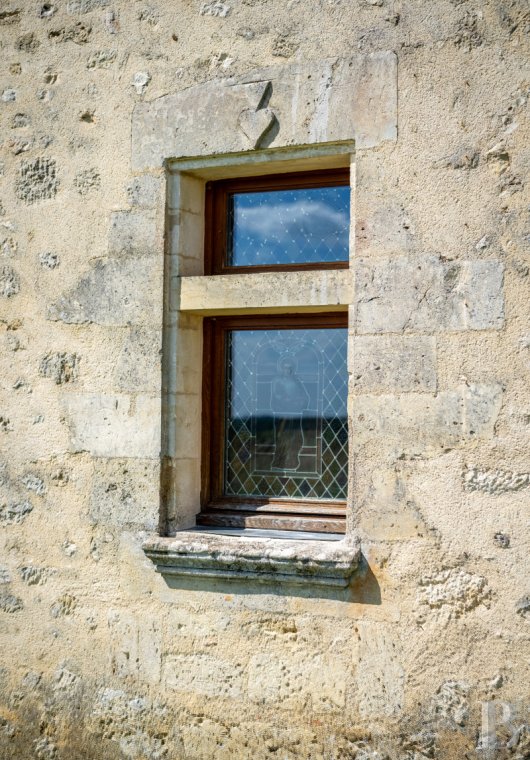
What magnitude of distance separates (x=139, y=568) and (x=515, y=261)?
1.92 meters

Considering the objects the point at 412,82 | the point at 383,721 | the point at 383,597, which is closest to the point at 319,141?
the point at 412,82

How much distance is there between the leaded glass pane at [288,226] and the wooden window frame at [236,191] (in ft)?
0.06

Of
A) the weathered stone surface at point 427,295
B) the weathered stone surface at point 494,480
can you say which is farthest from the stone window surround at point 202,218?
the weathered stone surface at point 494,480

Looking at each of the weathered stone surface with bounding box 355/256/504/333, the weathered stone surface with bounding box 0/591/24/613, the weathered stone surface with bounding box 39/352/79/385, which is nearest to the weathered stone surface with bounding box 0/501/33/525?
the weathered stone surface with bounding box 0/591/24/613

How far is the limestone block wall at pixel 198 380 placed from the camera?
311cm

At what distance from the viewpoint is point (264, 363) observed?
373cm

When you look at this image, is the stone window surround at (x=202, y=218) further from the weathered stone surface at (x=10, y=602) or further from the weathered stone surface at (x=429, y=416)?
the weathered stone surface at (x=10, y=602)

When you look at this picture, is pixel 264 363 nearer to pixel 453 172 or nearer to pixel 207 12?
pixel 453 172

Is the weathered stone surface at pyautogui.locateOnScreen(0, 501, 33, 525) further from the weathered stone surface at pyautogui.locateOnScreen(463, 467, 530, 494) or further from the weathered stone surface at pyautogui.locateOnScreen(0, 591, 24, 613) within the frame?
the weathered stone surface at pyautogui.locateOnScreen(463, 467, 530, 494)

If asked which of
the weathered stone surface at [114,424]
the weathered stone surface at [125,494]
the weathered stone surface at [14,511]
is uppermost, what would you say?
the weathered stone surface at [114,424]

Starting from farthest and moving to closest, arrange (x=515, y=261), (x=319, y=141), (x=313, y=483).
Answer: (x=313, y=483) → (x=319, y=141) → (x=515, y=261)

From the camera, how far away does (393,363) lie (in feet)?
10.7

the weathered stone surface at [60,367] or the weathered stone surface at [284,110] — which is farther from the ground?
the weathered stone surface at [284,110]

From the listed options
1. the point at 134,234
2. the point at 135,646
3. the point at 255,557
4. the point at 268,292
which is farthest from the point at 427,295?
the point at 135,646
